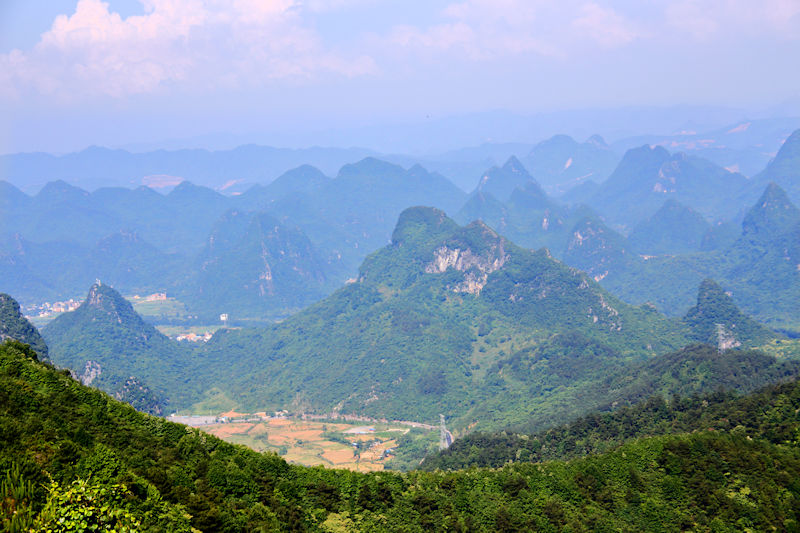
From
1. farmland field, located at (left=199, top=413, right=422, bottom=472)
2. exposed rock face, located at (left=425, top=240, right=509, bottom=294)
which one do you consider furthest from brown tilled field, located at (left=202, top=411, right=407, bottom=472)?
exposed rock face, located at (left=425, top=240, right=509, bottom=294)

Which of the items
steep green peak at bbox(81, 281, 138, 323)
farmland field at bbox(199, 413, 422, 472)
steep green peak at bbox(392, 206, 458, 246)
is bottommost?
farmland field at bbox(199, 413, 422, 472)

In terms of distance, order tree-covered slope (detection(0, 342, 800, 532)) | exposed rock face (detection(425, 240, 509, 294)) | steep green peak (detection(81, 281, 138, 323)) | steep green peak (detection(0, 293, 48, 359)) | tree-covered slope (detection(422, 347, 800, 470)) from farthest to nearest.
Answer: exposed rock face (detection(425, 240, 509, 294))
steep green peak (detection(81, 281, 138, 323))
steep green peak (detection(0, 293, 48, 359))
tree-covered slope (detection(422, 347, 800, 470))
tree-covered slope (detection(0, 342, 800, 532))

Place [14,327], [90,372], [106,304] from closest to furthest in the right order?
[14,327]
[90,372]
[106,304]

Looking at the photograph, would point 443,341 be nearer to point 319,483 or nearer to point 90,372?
point 90,372

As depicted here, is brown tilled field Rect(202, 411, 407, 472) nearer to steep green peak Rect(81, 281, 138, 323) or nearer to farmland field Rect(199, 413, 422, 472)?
farmland field Rect(199, 413, 422, 472)

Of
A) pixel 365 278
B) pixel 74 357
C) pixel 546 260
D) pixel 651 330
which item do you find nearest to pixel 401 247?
pixel 365 278

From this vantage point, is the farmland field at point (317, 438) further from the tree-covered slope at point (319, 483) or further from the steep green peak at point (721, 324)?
the steep green peak at point (721, 324)

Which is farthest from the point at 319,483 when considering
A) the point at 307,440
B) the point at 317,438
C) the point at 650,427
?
the point at 317,438
